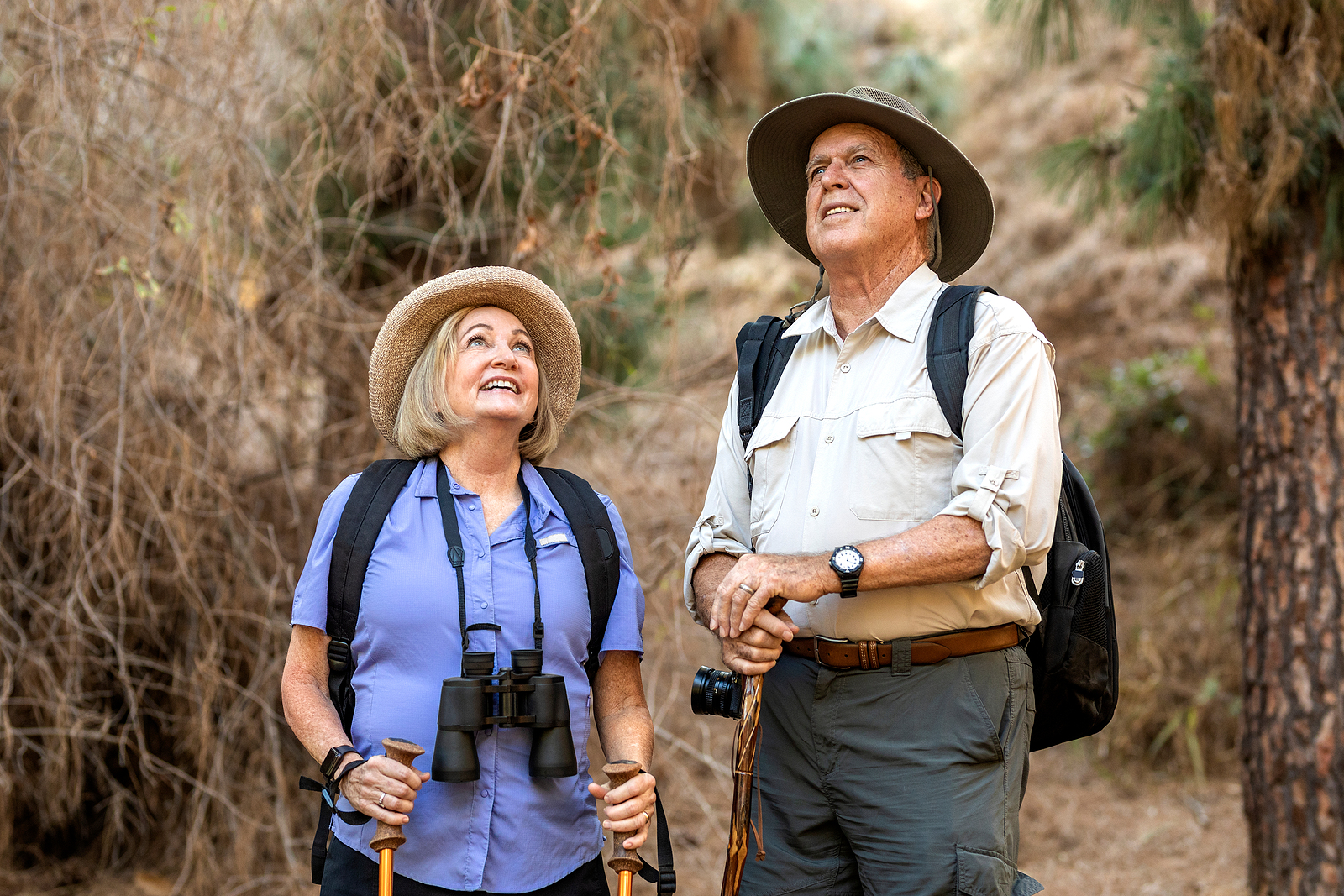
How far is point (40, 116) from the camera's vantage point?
345cm

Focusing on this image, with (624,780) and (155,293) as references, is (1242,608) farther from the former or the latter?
(155,293)

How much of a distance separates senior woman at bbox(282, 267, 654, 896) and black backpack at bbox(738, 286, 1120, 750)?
76 cm

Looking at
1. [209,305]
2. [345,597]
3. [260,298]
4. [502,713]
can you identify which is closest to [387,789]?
[502,713]

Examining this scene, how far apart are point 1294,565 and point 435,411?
3028 millimetres

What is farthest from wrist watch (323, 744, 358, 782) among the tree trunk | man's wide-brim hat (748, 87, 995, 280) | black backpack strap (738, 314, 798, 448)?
the tree trunk

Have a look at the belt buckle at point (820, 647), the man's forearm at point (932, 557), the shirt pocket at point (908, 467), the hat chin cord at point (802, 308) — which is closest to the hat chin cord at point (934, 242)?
the hat chin cord at point (802, 308)

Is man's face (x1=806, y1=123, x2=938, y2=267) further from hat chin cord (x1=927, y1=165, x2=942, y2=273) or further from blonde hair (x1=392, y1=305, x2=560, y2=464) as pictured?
blonde hair (x1=392, y1=305, x2=560, y2=464)

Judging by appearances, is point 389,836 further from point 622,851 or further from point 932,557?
point 932,557

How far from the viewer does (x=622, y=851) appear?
1929 millimetres

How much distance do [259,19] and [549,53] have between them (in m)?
0.96

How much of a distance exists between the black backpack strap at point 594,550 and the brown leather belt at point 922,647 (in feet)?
1.39

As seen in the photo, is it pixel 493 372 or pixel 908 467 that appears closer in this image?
pixel 908 467

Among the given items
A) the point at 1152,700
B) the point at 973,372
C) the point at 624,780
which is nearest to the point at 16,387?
the point at 624,780

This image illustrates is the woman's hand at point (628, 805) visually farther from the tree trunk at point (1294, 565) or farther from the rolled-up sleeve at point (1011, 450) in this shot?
the tree trunk at point (1294, 565)
